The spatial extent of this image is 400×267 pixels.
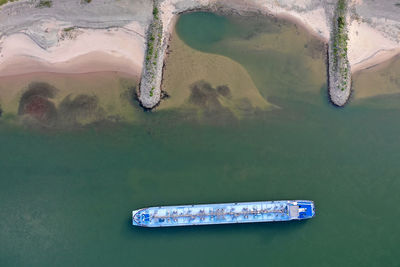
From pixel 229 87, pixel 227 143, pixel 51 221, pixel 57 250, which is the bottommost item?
pixel 57 250

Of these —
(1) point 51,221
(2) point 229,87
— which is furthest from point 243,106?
(1) point 51,221

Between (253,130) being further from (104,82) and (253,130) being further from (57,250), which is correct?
(57,250)

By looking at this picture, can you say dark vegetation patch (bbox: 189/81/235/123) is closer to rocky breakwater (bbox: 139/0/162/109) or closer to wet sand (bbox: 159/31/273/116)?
wet sand (bbox: 159/31/273/116)

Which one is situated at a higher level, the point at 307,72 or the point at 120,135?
the point at 307,72

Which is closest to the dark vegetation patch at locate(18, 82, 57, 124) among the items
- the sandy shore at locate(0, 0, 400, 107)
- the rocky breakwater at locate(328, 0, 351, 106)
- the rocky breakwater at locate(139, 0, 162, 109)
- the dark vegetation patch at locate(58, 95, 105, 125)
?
the dark vegetation patch at locate(58, 95, 105, 125)
